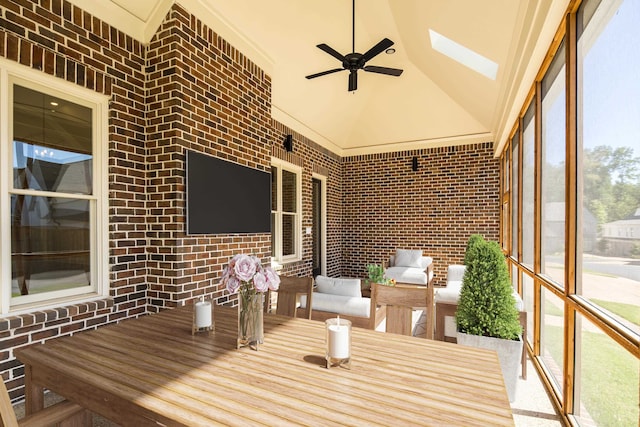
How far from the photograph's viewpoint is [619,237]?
158 centimetres

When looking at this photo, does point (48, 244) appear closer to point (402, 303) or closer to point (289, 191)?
point (402, 303)

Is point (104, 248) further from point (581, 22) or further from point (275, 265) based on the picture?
point (581, 22)

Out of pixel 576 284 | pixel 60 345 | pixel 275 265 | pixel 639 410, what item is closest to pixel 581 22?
pixel 576 284

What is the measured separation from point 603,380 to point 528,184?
2493 mm

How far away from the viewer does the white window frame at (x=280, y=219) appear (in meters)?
5.36

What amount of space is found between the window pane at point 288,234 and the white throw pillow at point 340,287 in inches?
98.2

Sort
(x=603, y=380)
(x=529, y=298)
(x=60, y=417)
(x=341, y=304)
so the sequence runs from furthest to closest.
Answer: (x=529, y=298), (x=341, y=304), (x=603, y=380), (x=60, y=417)

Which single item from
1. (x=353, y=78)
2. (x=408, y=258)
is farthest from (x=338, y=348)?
(x=408, y=258)

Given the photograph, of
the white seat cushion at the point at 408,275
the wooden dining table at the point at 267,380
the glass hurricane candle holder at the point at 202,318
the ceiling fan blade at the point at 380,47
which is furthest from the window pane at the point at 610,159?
the white seat cushion at the point at 408,275

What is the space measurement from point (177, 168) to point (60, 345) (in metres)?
1.61

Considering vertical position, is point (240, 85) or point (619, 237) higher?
point (240, 85)

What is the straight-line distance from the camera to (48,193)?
2.32 m

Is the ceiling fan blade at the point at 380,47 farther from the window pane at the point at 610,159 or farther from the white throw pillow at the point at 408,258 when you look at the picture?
the white throw pillow at the point at 408,258

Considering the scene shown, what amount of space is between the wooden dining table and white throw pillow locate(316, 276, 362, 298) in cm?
143
